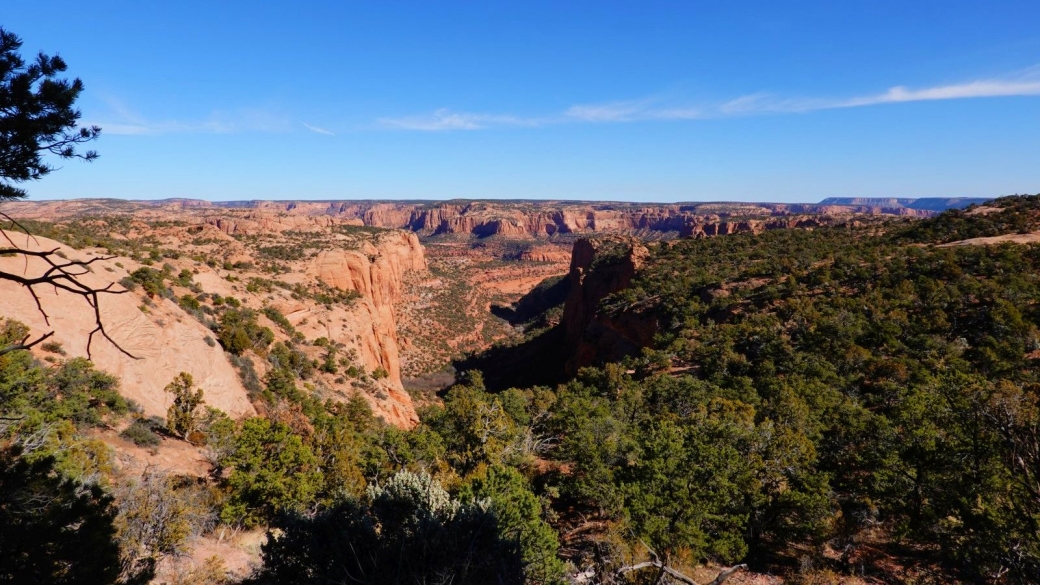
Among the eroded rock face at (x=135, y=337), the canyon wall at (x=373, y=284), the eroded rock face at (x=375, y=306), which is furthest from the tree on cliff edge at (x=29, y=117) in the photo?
the canyon wall at (x=373, y=284)

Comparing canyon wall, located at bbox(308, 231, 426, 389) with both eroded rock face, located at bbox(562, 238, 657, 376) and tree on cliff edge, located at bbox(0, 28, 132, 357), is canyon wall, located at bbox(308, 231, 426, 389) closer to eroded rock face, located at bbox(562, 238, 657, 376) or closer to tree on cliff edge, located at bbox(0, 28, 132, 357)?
eroded rock face, located at bbox(562, 238, 657, 376)

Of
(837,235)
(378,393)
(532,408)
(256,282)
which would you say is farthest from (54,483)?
(837,235)

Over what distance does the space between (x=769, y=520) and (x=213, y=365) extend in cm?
2790

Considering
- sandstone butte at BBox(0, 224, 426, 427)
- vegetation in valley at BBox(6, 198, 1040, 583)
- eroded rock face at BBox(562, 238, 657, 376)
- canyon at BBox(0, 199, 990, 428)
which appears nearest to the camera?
vegetation in valley at BBox(6, 198, 1040, 583)

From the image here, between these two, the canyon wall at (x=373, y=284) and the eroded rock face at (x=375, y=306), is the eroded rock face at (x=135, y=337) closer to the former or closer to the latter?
the eroded rock face at (x=375, y=306)

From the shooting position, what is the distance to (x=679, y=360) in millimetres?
41438

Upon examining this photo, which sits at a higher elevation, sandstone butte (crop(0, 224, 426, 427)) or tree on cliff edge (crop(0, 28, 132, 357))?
tree on cliff edge (crop(0, 28, 132, 357))

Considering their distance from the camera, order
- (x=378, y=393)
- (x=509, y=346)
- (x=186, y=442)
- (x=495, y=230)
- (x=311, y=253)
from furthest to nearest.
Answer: (x=495, y=230) → (x=509, y=346) → (x=311, y=253) → (x=378, y=393) → (x=186, y=442)

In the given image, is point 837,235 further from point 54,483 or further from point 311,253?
point 54,483

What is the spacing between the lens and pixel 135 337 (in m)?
22.9

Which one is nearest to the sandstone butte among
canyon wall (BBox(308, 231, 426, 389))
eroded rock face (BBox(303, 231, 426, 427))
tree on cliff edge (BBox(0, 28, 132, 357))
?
eroded rock face (BBox(303, 231, 426, 427))

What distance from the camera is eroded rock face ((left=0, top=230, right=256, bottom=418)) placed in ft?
67.4

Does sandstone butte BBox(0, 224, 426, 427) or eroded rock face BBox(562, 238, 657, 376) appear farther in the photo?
eroded rock face BBox(562, 238, 657, 376)

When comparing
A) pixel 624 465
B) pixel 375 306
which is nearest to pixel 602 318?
pixel 375 306
